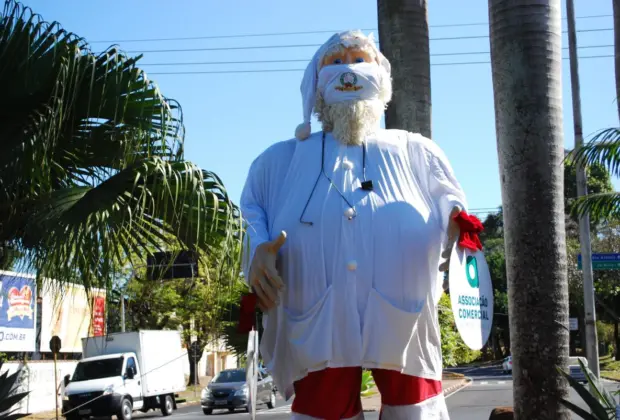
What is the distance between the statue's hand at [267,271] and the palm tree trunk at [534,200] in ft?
6.94

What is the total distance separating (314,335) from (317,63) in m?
1.23

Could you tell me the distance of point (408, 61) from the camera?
18.5 feet

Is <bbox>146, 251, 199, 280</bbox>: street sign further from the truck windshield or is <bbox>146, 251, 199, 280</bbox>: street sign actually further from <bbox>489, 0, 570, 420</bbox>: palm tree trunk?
the truck windshield

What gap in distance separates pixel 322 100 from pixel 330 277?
85 centimetres

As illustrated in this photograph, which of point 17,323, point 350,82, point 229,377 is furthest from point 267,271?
point 229,377

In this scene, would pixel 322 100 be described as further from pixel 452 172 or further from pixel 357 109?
pixel 452 172

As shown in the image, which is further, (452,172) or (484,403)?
(484,403)

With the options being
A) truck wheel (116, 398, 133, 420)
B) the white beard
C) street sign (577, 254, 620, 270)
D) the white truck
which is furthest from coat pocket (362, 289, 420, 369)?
truck wheel (116, 398, 133, 420)

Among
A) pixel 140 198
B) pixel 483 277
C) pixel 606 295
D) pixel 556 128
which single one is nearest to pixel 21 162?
pixel 140 198

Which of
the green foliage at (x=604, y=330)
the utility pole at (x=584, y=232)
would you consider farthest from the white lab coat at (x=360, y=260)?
the green foliage at (x=604, y=330)

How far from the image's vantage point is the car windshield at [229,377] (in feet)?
77.5

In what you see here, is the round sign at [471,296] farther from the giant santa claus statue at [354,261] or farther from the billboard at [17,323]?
the billboard at [17,323]

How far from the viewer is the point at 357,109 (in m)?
3.62

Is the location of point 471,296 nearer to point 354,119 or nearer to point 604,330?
point 354,119
